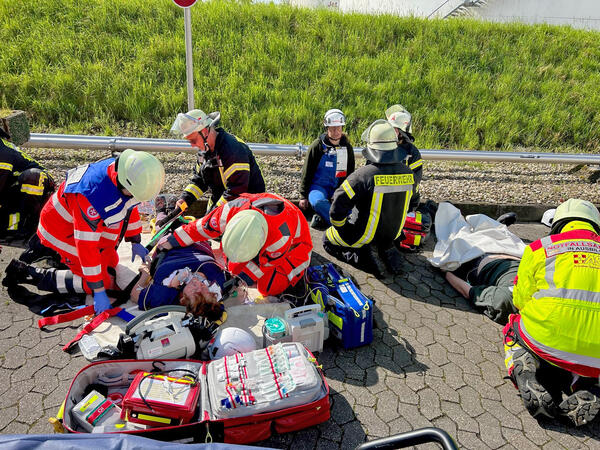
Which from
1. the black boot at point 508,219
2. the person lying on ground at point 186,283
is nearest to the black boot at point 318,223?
the person lying on ground at point 186,283

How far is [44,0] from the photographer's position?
35.0ft

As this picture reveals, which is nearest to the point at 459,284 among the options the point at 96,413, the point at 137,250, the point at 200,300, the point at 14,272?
the point at 200,300

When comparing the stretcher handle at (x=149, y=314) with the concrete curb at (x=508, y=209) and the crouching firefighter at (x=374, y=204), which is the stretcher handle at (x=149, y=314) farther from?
the concrete curb at (x=508, y=209)

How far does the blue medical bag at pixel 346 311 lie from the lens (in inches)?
142

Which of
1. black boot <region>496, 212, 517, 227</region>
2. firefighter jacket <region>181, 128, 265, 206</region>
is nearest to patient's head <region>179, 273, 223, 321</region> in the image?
firefighter jacket <region>181, 128, 265, 206</region>

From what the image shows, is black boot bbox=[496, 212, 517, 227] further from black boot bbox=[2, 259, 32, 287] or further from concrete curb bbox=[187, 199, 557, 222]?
black boot bbox=[2, 259, 32, 287]

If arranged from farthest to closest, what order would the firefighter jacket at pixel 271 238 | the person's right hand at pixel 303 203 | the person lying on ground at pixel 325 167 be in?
the person's right hand at pixel 303 203
the person lying on ground at pixel 325 167
the firefighter jacket at pixel 271 238

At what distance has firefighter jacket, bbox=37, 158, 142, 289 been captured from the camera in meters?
3.65

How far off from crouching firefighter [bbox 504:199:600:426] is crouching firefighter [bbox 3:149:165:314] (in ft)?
11.0

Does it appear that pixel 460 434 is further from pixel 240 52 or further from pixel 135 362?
pixel 240 52

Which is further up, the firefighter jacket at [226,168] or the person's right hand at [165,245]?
the firefighter jacket at [226,168]

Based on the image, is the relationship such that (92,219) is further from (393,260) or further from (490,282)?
(490,282)

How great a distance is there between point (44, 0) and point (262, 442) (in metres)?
12.6

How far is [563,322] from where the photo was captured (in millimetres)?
3045
